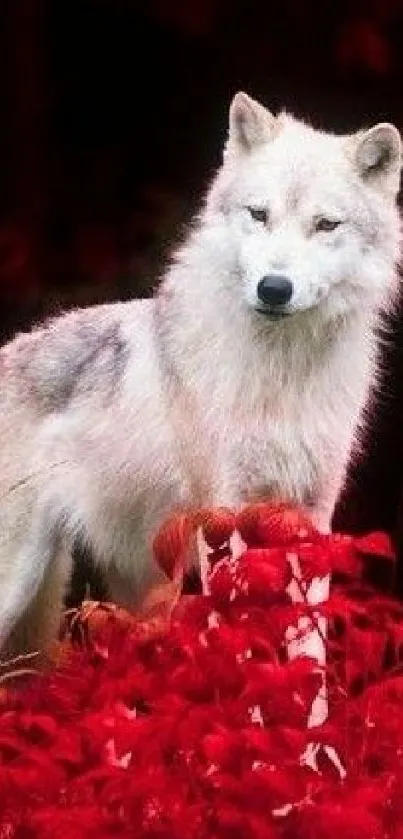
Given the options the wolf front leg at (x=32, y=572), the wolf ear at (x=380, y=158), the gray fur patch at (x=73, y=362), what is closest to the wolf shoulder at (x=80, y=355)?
the gray fur patch at (x=73, y=362)

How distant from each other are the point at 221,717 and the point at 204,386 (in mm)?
620

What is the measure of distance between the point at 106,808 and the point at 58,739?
15 cm

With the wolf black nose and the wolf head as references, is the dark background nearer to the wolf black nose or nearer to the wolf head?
the wolf head

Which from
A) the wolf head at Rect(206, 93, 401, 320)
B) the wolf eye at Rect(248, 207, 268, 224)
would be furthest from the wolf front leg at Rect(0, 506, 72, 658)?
the wolf eye at Rect(248, 207, 268, 224)

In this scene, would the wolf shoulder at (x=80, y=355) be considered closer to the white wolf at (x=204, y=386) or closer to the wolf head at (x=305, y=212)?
the white wolf at (x=204, y=386)

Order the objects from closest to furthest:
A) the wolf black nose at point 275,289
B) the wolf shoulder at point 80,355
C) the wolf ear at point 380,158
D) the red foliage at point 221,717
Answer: the red foliage at point 221,717, the wolf black nose at point 275,289, the wolf ear at point 380,158, the wolf shoulder at point 80,355

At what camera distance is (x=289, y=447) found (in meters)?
2.67

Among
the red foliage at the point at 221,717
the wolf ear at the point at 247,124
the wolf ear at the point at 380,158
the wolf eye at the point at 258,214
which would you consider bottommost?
the red foliage at the point at 221,717

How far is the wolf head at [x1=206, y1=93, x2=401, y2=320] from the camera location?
2.49 metres

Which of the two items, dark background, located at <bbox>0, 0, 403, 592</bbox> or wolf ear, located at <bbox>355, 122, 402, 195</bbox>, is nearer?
wolf ear, located at <bbox>355, 122, 402, 195</bbox>

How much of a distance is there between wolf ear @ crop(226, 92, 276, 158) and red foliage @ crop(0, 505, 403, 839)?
62 centimetres

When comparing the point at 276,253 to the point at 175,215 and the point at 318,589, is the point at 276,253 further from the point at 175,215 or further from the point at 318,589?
the point at 318,589

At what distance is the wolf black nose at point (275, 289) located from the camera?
2453mm

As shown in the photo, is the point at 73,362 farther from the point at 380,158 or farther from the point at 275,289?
the point at 380,158
